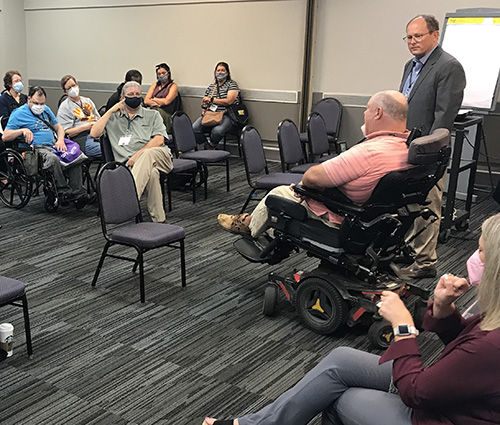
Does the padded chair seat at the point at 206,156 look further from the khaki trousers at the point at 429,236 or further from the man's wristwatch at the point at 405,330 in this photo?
the man's wristwatch at the point at 405,330

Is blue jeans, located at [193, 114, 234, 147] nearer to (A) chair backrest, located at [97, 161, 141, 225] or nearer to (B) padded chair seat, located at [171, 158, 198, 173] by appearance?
(B) padded chair seat, located at [171, 158, 198, 173]

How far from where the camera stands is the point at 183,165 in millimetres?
5648

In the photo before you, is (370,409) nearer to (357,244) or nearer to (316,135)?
(357,244)

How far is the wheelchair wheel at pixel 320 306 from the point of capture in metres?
3.18

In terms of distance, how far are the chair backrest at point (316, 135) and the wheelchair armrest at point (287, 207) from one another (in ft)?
8.72

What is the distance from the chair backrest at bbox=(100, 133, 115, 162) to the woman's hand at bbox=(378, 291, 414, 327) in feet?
12.6

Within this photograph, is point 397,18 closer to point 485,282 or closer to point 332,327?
point 332,327

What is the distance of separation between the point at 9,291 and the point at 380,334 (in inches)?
71.7

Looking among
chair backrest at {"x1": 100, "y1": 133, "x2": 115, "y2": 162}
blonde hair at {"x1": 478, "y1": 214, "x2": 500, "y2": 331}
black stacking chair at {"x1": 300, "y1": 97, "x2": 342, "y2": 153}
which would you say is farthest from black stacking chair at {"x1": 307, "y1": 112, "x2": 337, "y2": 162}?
blonde hair at {"x1": 478, "y1": 214, "x2": 500, "y2": 331}

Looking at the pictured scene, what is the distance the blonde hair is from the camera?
1.50 m

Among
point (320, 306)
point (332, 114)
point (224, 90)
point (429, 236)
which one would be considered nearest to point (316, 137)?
point (332, 114)

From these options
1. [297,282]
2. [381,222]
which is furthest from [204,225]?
[381,222]

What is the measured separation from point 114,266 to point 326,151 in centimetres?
272

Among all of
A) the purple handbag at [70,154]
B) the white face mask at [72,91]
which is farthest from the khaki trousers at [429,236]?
the white face mask at [72,91]
